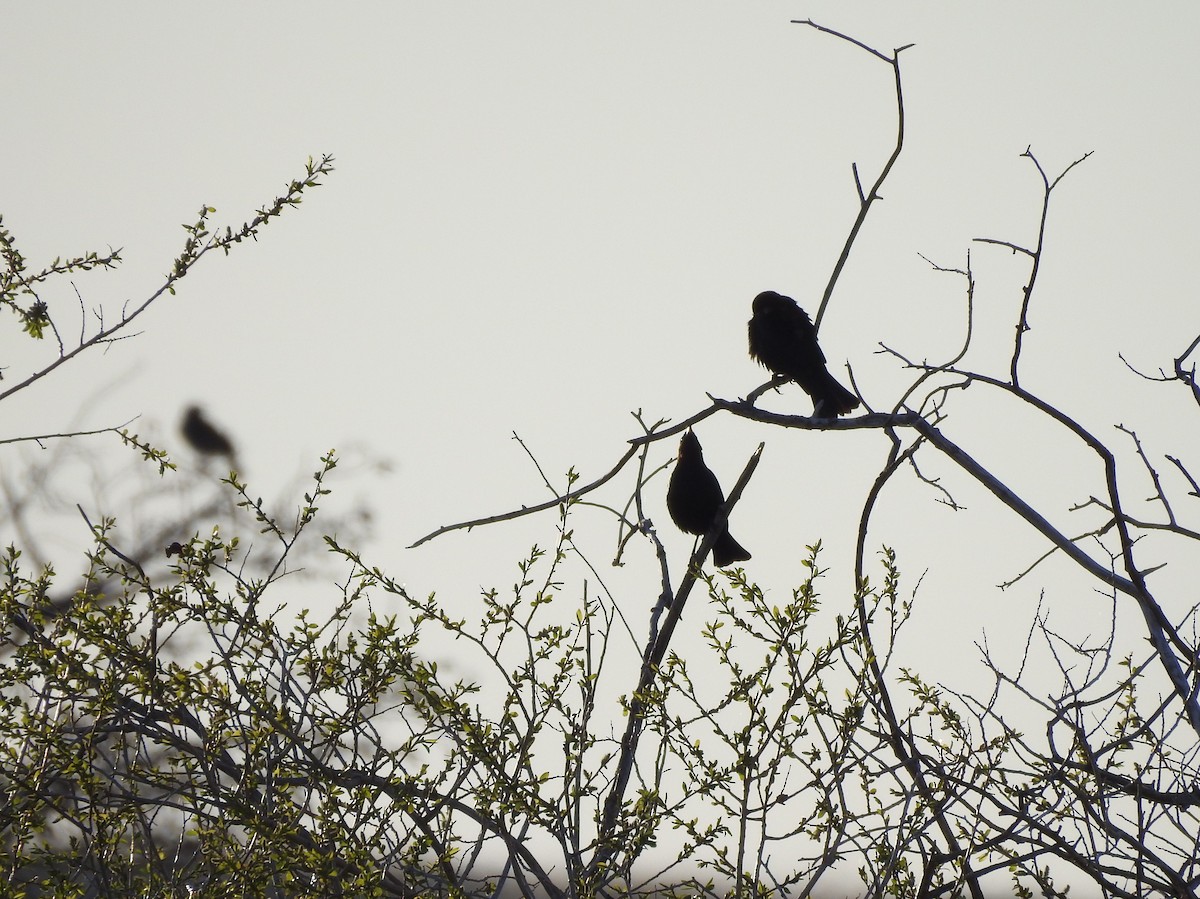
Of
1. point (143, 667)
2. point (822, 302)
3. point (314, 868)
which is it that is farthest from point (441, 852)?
point (822, 302)

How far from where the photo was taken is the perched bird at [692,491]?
7293mm

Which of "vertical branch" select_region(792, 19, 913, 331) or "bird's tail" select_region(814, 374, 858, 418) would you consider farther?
"bird's tail" select_region(814, 374, 858, 418)

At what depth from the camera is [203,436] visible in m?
17.0

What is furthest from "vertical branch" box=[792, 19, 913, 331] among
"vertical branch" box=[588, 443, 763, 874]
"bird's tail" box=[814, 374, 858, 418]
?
"bird's tail" box=[814, 374, 858, 418]

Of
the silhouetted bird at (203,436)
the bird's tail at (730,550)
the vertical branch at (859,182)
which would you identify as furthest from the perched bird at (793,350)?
the silhouetted bird at (203,436)

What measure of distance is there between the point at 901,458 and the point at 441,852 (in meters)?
1.53

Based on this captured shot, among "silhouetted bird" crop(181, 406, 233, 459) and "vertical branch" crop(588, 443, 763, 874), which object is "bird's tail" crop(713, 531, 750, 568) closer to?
"vertical branch" crop(588, 443, 763, 874)

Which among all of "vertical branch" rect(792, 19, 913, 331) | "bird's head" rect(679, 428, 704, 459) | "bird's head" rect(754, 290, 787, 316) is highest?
"bird's head" rect(754, 290, 787, 316)

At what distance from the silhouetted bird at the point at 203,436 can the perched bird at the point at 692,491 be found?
10.7 metres

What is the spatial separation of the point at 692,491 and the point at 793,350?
969mm

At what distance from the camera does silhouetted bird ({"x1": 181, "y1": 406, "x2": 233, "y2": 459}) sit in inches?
663

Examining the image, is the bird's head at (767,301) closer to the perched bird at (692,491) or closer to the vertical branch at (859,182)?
the perched bird at (692,491)

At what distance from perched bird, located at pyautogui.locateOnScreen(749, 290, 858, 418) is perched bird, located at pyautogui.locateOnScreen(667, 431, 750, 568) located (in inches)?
25.7

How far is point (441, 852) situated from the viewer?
2.71m
